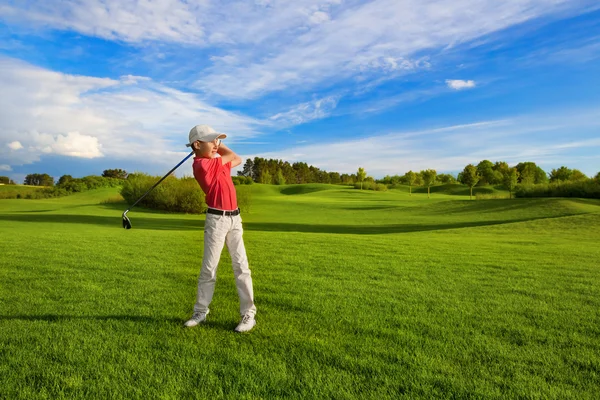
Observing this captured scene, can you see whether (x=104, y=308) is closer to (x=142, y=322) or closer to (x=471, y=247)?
(x=142, y=322)

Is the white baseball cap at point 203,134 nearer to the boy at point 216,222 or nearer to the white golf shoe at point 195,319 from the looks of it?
the boy at point 216,222

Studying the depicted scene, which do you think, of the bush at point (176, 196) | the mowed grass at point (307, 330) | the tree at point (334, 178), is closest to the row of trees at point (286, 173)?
the tree at point (334, 178)

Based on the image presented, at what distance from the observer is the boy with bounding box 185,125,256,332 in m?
5.45

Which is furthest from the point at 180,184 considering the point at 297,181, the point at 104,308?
the point at 297,181

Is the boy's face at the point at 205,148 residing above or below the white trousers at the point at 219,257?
above

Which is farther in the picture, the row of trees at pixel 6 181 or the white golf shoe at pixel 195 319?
the row of trees at pixel 6 181

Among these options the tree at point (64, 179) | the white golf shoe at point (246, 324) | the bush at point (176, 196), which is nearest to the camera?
the white golf shoe at point (246, 324)

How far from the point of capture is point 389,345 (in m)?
4.97

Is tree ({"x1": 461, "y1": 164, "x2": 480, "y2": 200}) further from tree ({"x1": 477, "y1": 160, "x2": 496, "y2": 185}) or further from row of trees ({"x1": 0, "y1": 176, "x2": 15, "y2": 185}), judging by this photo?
row of trees ({"x1": 0, "y1": 176, "x2": 15, "y2": 185})

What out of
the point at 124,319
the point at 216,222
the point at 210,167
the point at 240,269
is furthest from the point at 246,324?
the point at 210,167

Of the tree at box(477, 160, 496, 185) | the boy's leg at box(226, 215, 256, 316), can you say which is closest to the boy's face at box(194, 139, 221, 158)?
the boy's leg at box(226, 215, 256, 316)

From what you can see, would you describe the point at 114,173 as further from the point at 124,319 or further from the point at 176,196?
the point at 124,319

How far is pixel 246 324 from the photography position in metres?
5.48

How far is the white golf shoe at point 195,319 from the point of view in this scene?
18.3 ft
